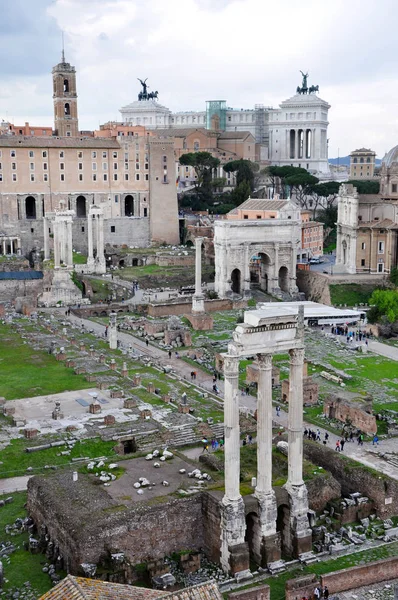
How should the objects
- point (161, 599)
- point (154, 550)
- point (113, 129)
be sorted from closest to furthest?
1. point (161, 599)
2. point (154, 550)
3. point (113, 129)

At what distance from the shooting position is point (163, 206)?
3364 inches

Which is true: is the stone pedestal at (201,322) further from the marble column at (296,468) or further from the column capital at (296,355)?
the column capital at (296,355)

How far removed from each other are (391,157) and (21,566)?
62.7 meters

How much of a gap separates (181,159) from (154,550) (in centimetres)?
7672

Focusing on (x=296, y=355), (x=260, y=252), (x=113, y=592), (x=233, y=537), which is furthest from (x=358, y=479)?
(x=260, y=252)

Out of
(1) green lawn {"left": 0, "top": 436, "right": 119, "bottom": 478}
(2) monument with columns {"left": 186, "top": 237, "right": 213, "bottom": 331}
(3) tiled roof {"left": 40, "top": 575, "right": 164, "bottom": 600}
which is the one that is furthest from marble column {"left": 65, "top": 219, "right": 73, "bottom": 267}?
(3) tiled roof {"left": 40, "top": 575, "right": 164, "bottom": 600}

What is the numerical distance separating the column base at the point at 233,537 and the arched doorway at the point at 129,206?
63.6m

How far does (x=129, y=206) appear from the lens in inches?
3413

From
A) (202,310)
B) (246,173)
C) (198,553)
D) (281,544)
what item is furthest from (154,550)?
(246,173)

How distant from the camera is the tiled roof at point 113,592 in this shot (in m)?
18.8

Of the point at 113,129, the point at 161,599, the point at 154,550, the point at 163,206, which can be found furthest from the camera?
the point at 113,129

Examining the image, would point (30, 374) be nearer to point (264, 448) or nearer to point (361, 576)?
point (264, 448)

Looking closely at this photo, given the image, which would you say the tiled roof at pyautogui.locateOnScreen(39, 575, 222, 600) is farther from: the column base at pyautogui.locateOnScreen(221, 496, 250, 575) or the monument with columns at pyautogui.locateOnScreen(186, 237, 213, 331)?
the monument with columns at pyautogui.locateOnScreen(186, 237, 213, 331)

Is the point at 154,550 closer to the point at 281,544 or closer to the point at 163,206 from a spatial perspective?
the point at 281,544
